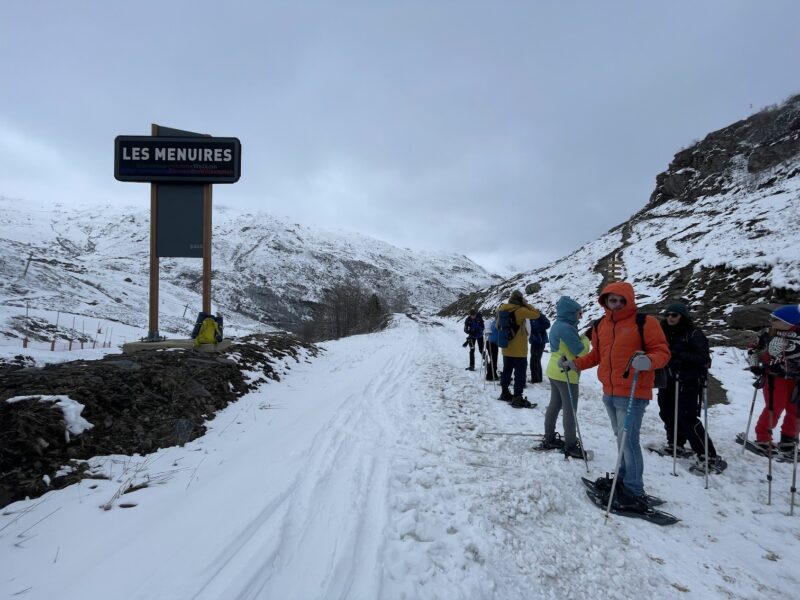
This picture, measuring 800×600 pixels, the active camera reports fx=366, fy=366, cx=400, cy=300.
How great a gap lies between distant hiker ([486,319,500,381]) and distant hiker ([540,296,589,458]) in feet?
12.7

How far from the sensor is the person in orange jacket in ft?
12.0

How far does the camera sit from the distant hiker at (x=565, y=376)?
4.74 meters

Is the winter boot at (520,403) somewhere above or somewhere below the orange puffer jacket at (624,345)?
below

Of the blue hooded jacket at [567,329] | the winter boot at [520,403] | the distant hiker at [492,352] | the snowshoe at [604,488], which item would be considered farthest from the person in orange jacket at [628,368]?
the distant hiker at [492,352]

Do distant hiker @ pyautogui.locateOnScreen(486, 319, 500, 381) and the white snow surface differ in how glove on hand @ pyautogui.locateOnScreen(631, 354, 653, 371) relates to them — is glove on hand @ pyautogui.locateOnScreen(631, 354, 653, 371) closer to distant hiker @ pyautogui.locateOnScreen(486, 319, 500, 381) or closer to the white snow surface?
the white snow surface

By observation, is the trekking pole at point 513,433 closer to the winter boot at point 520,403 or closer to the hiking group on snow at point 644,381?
the hiking group on snow at point 644,381

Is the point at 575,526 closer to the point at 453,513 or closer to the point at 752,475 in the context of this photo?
the point at 453,513

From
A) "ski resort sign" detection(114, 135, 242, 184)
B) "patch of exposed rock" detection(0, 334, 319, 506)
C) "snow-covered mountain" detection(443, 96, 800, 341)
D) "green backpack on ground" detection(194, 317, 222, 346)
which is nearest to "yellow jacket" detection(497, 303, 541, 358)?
"patch of exposed rock" detection(0, 334, 319, 506)

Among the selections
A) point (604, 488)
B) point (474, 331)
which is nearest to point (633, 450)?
point (604, 488)

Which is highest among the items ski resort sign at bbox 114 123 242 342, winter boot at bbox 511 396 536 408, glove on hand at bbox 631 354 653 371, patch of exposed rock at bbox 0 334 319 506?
ski resort sign at bbox 114 123 242 342

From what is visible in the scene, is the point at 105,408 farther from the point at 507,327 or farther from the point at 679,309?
the point at 679,309

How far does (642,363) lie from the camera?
3445mm

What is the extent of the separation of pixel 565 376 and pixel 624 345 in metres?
1.09

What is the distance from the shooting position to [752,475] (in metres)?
4.51
